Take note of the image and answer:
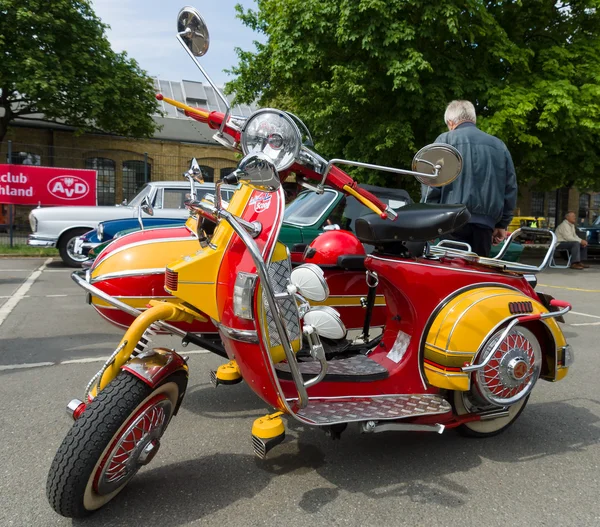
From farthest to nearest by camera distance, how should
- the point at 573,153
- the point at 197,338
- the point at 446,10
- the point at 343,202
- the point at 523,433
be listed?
1. the point at 573,153
2. the point at 446,10
3. the point at 343,202
4. the point at 523,433
5. the point at 197,338

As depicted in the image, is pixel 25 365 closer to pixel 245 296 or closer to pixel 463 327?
pixel 245 296

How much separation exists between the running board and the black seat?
2.70ft

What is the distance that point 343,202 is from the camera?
542 cm

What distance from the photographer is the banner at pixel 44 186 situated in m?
13.1

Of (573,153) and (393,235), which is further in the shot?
(573,153)

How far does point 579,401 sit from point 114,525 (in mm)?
3206

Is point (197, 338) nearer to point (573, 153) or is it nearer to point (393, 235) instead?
point (393, 235)

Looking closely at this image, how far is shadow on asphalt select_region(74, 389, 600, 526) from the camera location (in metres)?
2.33

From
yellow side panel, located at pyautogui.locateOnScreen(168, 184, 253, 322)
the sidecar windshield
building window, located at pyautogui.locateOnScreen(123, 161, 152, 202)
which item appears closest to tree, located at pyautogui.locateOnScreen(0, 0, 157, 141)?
building window, located at pyautogui.locateOnScreen(123, 161, 152, 202)

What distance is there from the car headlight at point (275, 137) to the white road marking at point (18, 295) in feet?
15.5

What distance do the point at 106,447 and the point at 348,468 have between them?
124cm

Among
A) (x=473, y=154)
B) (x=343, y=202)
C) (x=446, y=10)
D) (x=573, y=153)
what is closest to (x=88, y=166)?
(x=446, y=10)

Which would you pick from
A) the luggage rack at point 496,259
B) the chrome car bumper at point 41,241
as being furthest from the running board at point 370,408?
the chrome car bumper at point 41,241

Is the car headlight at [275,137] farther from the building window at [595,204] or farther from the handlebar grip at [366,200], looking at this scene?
the building window at [595,204]
